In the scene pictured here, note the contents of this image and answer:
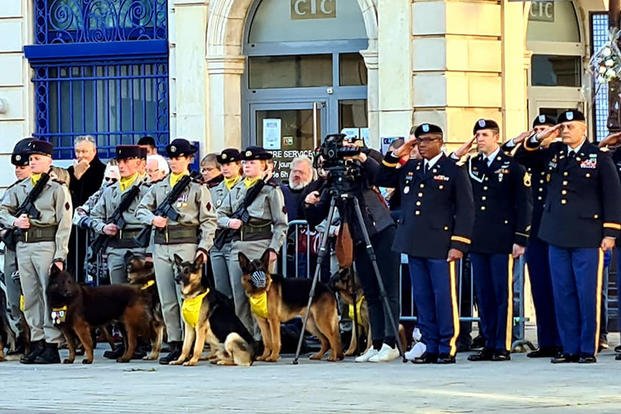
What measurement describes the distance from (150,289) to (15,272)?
132cm

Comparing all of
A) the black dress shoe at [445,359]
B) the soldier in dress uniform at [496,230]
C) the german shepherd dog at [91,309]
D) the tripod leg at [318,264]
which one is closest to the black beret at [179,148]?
the german shepherd dog at [91,309]

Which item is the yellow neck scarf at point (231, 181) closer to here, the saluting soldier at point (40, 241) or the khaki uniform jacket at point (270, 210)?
the khaki uniform jacket at point (270, 210)

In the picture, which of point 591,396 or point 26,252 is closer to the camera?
point 591,396

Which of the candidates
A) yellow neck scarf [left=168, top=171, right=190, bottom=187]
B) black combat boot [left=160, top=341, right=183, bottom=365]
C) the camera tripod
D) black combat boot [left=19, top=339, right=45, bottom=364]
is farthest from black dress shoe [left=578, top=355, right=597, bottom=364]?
black combat boot [left=19, top=339, right=45, bottom=364]

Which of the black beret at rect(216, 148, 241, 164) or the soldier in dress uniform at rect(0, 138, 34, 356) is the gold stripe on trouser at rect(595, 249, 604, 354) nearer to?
the black beret at rect(216, 148, 241, 164)

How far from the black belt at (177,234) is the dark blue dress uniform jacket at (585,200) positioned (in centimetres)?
336

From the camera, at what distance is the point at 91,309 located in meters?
17.2

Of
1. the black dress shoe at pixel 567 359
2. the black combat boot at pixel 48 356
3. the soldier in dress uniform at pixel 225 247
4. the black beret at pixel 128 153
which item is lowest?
the black combat boot at pixel 48 356

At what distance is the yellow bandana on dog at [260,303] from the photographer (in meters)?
16.7

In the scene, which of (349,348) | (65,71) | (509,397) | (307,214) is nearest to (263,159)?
(307,214)

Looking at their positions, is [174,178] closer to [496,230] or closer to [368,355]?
[368,355]

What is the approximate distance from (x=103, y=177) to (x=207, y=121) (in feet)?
13.9

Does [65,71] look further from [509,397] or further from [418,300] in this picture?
[509,397]

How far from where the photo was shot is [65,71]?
24.4 metres
